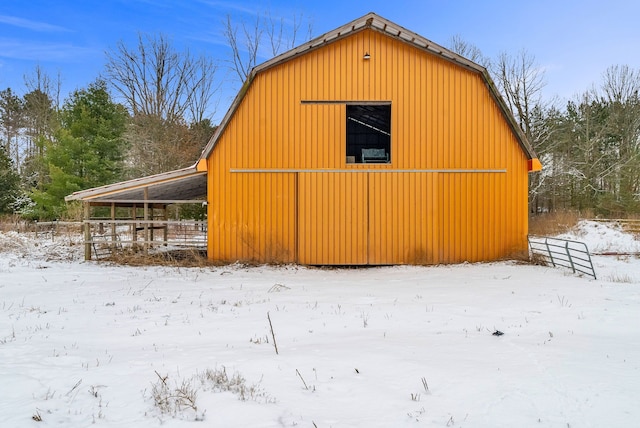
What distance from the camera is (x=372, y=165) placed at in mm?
11859

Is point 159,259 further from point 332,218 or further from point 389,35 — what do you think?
point 389,35

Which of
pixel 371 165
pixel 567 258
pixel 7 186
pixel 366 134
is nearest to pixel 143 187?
pixel 371 165

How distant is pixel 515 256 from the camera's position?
11812 millimetres

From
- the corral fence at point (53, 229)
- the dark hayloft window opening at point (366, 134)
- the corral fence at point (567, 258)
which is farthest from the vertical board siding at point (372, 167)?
the corral fence at point (53, 229)

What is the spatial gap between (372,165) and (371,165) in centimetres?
3

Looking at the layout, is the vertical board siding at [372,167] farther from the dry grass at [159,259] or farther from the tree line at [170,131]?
the tree line at [170,131]

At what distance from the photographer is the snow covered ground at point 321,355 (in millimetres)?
2953

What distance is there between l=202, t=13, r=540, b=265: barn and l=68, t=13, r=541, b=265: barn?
30 millimetres

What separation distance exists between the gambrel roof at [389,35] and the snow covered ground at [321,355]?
492 centimetres

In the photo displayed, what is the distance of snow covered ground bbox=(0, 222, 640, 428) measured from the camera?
2.95m

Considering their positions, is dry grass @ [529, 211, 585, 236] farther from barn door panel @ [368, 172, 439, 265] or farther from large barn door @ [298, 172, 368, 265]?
large barn door @ [298, 172, 368, 265]

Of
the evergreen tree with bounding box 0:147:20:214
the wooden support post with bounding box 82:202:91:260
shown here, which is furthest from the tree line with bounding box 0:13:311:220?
the wooden support post with bounding box 82:202:91:260

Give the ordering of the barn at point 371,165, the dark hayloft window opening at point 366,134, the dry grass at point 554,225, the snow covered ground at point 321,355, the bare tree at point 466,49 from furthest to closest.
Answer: the bare tree at point 466,49 < the dry grass at point 554,225 < the dark hayloft window opening at point 366,134 < the barn at point 371,165 < the snow covered ground at point 321,355

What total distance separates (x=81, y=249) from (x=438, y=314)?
14.0 m
